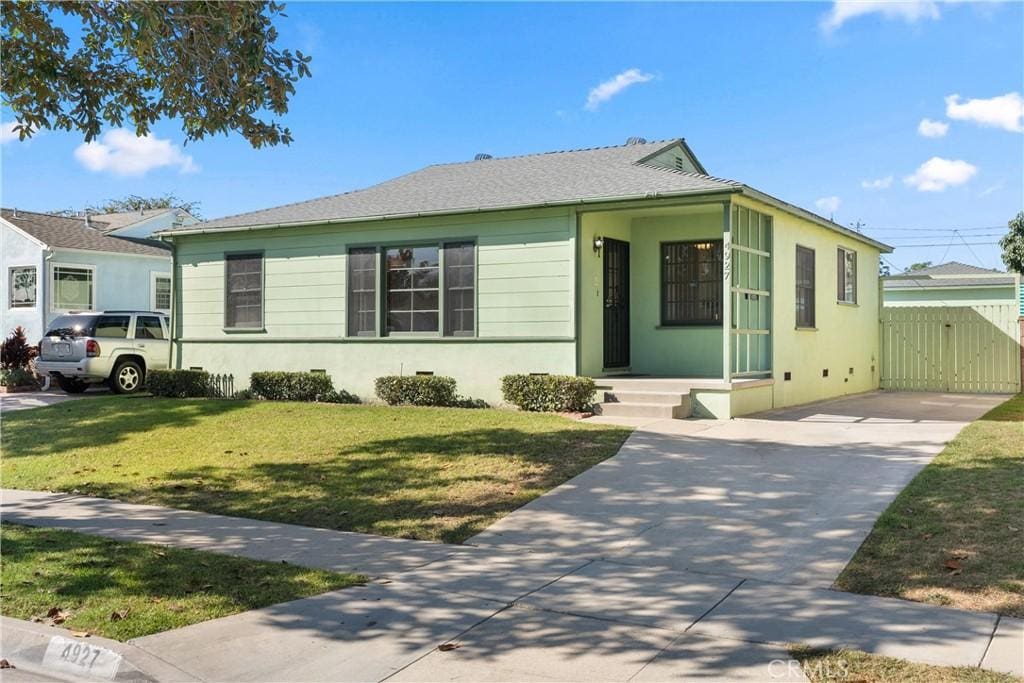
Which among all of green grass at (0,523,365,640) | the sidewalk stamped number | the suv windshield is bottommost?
the sidewalk stamped number

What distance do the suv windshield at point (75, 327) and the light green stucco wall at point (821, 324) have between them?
13015 mm

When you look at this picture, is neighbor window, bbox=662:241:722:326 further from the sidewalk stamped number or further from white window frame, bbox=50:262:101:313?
white window frame, bbox=50:262:101:313

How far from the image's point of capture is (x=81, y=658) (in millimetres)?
4383

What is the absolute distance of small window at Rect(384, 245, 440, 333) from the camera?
14.5m

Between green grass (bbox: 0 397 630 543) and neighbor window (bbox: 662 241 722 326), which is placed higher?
neighbor window (bbox: 662 241 722 326)

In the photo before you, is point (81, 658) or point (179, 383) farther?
point (179, 383)

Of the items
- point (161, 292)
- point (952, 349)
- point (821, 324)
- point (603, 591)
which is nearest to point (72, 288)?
point (161, 292)

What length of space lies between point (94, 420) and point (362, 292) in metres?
4.84

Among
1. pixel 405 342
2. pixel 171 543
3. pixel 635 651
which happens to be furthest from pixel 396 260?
pixel 635 651

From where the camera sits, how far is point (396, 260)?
1484 centimetres

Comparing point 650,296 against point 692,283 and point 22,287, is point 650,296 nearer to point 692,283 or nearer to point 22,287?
point 692,283

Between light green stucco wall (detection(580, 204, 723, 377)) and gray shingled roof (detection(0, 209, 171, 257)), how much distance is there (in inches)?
604

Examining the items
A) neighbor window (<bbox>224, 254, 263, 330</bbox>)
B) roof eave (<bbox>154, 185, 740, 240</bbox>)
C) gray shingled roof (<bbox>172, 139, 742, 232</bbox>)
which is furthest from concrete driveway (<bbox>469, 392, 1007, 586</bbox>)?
neighbor window (<bbox>224, 254, 263, 330</bbox>)

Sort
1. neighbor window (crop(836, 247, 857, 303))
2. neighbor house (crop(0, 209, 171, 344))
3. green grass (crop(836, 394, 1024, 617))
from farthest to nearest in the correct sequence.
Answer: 1. neighbor house (crop(0, 209, 171, 344))
2. neighbor window (crop(836, 247, 857, 303))
3. green grass (crop(836, 394, 1024, 617))
